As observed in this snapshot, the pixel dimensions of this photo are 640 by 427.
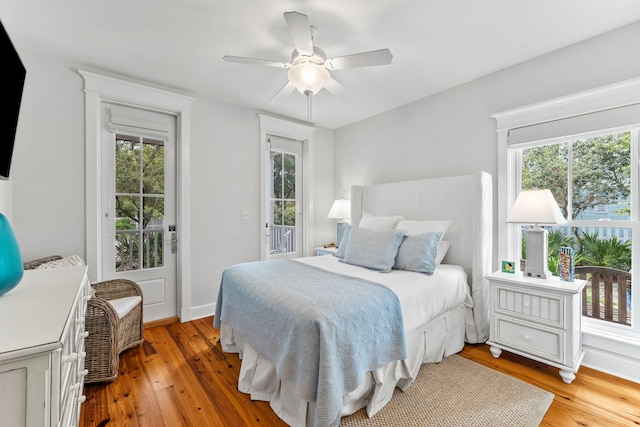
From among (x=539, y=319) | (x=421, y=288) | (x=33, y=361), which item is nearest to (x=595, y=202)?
(x=539, y=319)

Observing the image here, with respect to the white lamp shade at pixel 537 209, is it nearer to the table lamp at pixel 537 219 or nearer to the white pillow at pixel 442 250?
the table lamp at pixel 537 219

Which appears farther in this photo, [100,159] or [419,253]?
[100,159]

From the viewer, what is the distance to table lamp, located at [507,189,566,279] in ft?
7.08

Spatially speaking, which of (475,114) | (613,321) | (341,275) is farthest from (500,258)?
(341,275)

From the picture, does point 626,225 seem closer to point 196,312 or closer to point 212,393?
point 212,393

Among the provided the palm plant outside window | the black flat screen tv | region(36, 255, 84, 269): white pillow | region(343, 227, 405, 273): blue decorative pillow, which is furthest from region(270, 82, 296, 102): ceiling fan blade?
the palm plant outside window

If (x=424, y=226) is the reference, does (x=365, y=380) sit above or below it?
below

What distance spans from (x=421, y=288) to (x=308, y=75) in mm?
1713

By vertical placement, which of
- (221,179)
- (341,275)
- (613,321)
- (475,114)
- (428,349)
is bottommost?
(428,349)

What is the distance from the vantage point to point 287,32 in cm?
211

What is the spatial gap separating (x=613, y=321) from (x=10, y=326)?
3.48 meters

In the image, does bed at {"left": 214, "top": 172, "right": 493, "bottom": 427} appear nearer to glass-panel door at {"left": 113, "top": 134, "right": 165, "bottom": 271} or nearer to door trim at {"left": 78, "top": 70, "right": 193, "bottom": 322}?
door trim at {"left": 78, "top": 70, "right": 193, "bottom": 322}

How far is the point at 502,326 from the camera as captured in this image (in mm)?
2336

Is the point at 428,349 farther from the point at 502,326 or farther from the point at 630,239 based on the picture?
the point at 630,239
